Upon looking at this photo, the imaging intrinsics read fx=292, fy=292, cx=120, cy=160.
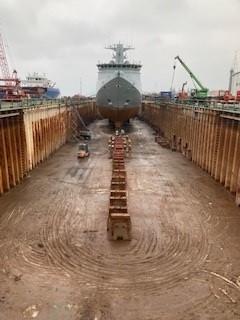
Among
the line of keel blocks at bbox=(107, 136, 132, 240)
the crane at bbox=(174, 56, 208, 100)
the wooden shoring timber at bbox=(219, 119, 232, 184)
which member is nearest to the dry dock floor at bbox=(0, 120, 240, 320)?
the line of keel blocks at bbox=(107, 136, 132, 240)

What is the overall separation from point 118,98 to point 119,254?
31.0m

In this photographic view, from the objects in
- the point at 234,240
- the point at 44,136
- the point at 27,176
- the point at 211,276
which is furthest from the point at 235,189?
the point at 44,136

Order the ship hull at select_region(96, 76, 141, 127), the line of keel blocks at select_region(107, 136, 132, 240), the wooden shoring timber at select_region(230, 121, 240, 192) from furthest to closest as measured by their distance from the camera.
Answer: the ship hull at select_region(96, 76, 141, 127)
the wooden shoring timber at select_region(230, 121, 240, 192)
the line of keel blocks at select_region(107, 136, 132, 240)

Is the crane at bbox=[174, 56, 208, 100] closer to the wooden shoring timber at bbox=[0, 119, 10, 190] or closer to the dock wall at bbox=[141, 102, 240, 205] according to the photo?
the dock wall at bbox=[141, 102, 240, 205]

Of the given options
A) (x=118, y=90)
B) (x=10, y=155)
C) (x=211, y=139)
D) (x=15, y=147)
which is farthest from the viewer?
(x=118, y=90)

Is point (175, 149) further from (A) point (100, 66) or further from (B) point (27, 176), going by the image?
(A) point (100, 66)

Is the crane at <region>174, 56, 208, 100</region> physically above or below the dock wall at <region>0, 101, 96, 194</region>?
above

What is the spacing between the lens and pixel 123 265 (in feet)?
33.2

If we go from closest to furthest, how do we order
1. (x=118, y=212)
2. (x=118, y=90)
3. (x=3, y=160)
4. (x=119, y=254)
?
(x=119, y=254) → (x=118, y=212) → (x=3, y=160) → (x=118, y=90)

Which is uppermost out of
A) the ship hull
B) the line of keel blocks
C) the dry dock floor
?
the ship hull

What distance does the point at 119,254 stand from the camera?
10844mm

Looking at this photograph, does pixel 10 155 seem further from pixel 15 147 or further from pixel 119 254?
pixel 119 254

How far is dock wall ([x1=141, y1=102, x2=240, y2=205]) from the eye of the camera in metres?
17.8

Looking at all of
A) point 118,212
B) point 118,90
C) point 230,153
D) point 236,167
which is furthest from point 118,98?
point 118,212
